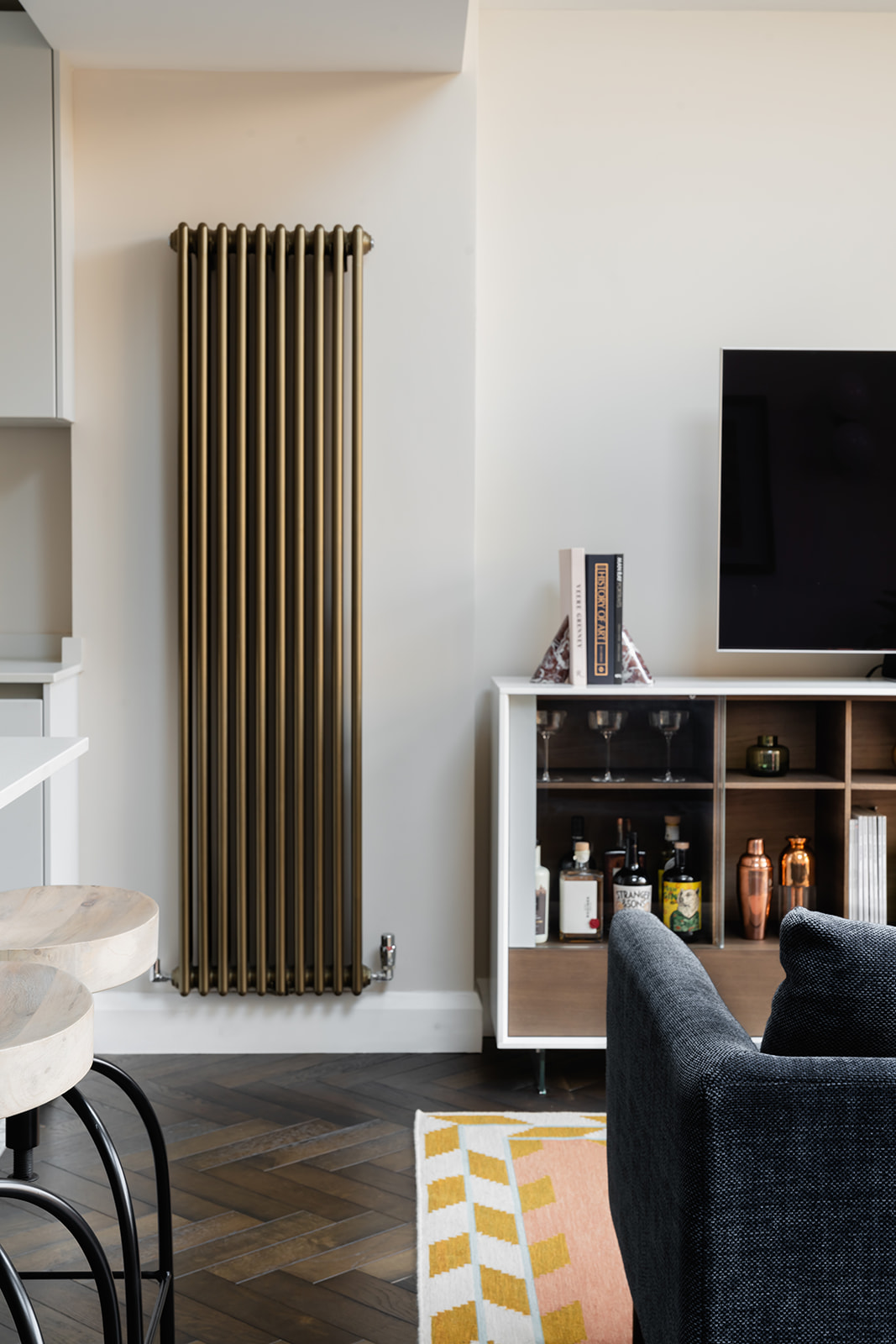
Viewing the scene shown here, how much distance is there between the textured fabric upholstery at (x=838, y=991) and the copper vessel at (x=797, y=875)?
1636 millimetres

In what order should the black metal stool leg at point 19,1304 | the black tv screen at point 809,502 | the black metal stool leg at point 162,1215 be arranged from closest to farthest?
the black metal stool leg at point 19,1304, the black metal stool leg at point 162,1215, the black tv screen at point 809,502

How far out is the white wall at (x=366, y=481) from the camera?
9.71 ft

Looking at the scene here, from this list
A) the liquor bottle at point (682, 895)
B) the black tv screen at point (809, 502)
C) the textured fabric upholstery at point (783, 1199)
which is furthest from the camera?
the black tv screen at point (809, 502)

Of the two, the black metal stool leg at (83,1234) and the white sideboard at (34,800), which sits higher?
the white sideboard at (34,800)

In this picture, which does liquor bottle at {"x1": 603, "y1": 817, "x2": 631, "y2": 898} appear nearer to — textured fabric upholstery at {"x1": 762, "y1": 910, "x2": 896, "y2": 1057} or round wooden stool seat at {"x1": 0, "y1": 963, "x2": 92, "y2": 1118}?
textured fabric upholstery at {"x1": 762, "y1": 910, "x2": 896, "y2": 1057}

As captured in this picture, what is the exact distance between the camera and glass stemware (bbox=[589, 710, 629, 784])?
2832 mm

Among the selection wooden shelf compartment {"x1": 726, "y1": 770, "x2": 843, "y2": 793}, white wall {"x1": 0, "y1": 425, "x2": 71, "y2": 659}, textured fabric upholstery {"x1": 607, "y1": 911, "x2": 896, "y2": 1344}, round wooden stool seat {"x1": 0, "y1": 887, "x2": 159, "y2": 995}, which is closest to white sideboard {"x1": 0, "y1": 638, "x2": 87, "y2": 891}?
white wall {"x1": 0, "y1": 425, "x2": 71, "y2": 659}

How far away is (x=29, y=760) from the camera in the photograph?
1.69 m

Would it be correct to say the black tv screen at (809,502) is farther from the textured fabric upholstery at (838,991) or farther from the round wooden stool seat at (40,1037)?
the round wooden stool seat at (40,1037)

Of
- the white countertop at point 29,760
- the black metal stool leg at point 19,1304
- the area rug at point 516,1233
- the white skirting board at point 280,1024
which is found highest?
the white countertop at point 29,760

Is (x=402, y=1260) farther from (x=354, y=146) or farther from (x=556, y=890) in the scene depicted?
(x=354, y=146)

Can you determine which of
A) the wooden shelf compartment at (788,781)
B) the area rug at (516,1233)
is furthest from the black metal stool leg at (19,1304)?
the wooden shelf compartment at (788,781)

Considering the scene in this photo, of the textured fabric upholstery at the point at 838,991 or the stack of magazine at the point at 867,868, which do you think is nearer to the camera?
the textured fabric upholstery at the point at 838,991

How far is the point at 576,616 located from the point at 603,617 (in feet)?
0.23
